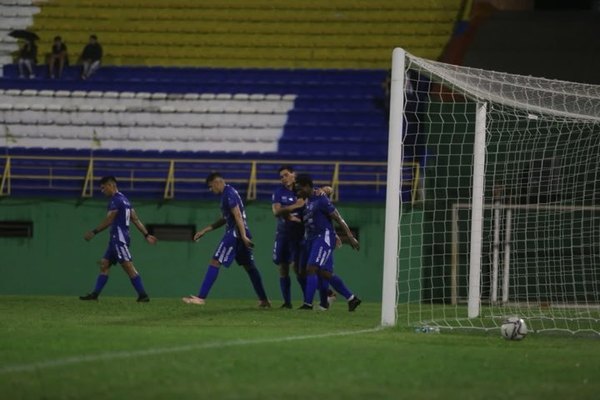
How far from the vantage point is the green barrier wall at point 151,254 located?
22.9 meters

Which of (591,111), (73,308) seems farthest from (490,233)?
(73,308)

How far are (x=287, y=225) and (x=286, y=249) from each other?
1.10 ft

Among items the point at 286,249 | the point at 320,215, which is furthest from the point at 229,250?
the point at 320,215

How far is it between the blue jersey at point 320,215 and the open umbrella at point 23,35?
11.6 meters

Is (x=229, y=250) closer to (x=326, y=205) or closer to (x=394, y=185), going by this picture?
(x=326, y=205)

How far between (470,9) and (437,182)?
18.8 ft

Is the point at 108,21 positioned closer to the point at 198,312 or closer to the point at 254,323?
the point at 198,312

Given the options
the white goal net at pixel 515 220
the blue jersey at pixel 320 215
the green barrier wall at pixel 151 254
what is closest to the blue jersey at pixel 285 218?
the blue jersey at pixel 320 215

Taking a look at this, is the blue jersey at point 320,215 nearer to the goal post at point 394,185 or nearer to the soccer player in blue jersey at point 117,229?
the soccer player in blue jersey at point 117,229

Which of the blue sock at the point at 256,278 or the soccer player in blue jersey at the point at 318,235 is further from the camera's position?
the blue sock at the point at 256,278

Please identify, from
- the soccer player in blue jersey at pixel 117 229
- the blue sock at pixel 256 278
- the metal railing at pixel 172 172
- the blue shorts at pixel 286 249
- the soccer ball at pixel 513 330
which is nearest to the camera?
the soccer ball at pixel 513 330

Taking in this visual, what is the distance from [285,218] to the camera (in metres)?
17.8

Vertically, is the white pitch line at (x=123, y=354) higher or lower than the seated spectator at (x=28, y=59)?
lower

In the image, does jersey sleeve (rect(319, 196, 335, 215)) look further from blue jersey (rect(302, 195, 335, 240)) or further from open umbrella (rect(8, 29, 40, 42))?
open umbrella (rect(8, 29, 40, 42))
